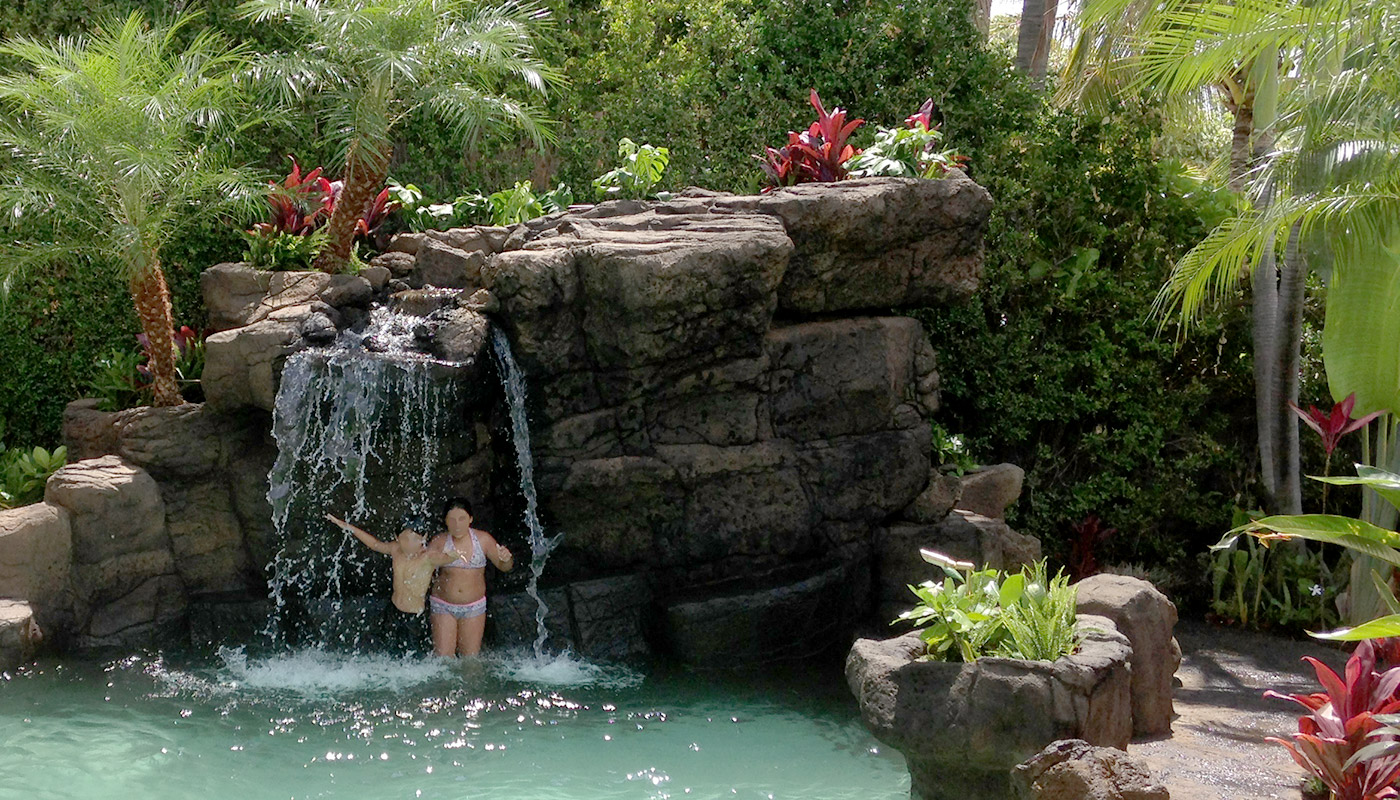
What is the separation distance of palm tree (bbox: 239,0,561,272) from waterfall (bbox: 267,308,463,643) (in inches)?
45.9

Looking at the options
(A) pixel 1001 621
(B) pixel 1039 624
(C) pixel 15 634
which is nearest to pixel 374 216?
(C) pixel 15 634

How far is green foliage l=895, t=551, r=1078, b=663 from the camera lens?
562cm

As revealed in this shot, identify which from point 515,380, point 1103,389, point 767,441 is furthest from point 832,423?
point 1103,389

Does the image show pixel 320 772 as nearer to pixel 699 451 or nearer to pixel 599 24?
pixel 699 451

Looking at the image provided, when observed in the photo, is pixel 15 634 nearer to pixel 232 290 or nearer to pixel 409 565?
pixel 409 565

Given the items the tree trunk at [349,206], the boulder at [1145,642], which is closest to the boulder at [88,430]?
the tree trunk at [349,206]

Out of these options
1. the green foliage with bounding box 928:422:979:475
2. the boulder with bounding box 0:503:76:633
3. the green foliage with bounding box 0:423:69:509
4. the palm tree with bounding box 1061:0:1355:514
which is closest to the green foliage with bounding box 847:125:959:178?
the palm tree with bounding box 1061:0:1355:514

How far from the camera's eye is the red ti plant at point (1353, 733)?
491cm

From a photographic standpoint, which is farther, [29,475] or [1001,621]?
[29,475]

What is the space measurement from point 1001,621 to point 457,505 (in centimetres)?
393

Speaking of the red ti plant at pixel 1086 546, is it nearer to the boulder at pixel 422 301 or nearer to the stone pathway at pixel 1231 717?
the stone pathway at pixel 1231 717

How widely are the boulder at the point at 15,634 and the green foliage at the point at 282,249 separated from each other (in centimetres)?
309

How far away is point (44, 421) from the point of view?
1076 cm

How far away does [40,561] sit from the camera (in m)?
7.98
